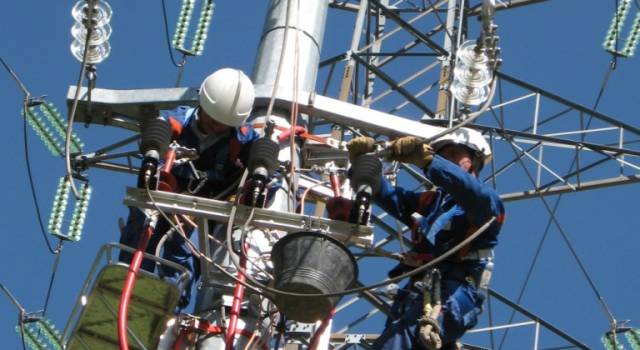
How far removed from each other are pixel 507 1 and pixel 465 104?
9143mm

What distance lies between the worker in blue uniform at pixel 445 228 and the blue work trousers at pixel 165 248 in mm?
1467

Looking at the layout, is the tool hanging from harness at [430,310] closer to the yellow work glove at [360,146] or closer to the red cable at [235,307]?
the yellow work glove at [360,146]

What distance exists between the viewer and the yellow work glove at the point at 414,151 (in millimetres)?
12320

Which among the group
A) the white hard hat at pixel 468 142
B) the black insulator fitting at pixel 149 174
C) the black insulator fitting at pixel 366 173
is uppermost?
the white hard hat at pixel 468 142

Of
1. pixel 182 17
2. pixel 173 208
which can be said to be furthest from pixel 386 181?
pixel 182 17

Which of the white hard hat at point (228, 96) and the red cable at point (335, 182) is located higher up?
the white hard hat at point (228, 96)

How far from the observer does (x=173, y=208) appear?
39.7ft

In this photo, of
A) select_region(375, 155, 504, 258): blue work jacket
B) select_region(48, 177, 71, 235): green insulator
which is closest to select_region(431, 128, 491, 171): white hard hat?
select_region(375, 155, 504, 258): blue work jacket

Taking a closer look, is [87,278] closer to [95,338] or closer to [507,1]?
[95,338]

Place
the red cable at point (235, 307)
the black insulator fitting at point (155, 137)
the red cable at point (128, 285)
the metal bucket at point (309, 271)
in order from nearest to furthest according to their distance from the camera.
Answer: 1. the red cable at point (128, 285)
2. the metal bucket at point (309, 271)
3. the red cable at point (235, 307)
4. the black insulator fitting at point (155, 137)

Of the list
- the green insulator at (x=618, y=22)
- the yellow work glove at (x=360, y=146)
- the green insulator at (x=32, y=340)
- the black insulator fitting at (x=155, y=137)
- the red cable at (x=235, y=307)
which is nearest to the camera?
the red cable at (x=235, y=307)

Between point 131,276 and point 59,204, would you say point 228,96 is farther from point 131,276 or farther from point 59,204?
point 59,204

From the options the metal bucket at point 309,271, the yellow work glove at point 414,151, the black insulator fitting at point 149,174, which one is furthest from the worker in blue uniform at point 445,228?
the black insulator fitting at point 149,174

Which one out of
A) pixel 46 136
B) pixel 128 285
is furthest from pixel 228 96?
pixel 46 136
